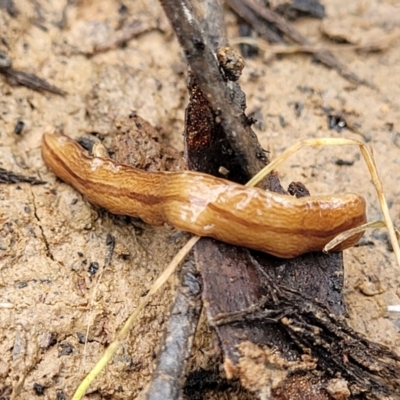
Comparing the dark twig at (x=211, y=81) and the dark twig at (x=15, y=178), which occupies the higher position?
the dark twig at (x=211, y=81)

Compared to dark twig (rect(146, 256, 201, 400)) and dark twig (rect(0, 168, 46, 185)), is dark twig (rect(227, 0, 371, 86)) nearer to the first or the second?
dark twig (rect(0, 168, 46, 185))

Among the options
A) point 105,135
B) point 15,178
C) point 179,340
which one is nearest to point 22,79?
point 105,135

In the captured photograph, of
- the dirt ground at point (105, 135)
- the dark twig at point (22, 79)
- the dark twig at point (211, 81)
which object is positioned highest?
Result: the dark twig at point (211, 81)

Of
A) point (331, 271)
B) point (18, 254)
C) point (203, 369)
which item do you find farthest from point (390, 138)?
point (18, 254)

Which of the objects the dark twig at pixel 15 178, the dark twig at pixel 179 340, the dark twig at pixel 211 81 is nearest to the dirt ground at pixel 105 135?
the dark twig at pixel 15 178

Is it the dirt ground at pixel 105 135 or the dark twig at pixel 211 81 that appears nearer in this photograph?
the dark twig at pixel 211 81

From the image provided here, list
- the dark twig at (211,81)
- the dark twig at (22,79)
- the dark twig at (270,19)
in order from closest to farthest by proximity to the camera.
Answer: the dark twig at (211,81), the dark twig at (22,79), the dark twig at (270,19)

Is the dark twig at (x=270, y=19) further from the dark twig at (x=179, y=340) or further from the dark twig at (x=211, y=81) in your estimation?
the dark twig at (x=179, y=340)

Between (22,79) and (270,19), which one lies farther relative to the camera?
(270,19)

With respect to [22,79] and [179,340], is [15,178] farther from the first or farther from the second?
[179,340]
